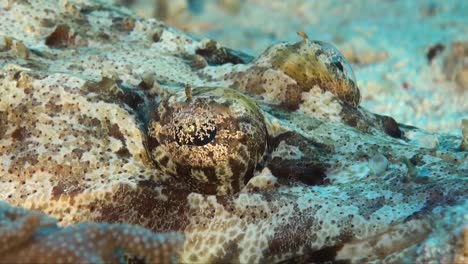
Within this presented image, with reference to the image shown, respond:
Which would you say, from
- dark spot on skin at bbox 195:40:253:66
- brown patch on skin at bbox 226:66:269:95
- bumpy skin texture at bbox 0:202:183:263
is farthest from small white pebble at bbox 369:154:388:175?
dark spot on skin at bbox 195:40:253:66

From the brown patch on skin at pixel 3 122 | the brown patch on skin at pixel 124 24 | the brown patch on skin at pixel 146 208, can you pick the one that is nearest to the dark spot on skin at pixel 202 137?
the brown patch on skin at pixel 146 208

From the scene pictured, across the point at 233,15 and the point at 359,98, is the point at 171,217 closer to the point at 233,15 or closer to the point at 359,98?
the point at 359,98

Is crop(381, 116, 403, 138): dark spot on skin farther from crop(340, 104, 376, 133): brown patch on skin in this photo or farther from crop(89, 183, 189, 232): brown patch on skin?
crop(89, 183, 189, 232): brown patch on skin

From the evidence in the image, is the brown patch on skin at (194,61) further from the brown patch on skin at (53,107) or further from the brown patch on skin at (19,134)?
the brown patch on skin at (19,134)

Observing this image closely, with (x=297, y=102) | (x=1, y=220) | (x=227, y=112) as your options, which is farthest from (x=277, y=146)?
(x=1, y=220)

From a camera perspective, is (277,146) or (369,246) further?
(277,146)

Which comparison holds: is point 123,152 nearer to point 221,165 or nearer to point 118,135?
point 118,135
